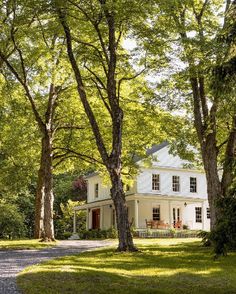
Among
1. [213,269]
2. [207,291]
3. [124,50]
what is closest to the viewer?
[207,291]

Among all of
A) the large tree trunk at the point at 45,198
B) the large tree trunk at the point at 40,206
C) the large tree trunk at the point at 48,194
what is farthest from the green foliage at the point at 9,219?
the large tree trunk at the point at 48,194

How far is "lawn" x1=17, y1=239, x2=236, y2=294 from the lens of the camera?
32.0ft

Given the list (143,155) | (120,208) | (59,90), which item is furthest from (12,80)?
(120,208)

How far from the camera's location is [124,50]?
72.4 feet

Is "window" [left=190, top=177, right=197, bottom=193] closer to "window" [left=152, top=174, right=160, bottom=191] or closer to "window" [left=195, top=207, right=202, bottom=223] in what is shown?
"window" [left=195, top=207, right=202, bottom=223]

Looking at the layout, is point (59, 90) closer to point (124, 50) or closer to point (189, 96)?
point (124, 50)

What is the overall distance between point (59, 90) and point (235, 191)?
20.5m

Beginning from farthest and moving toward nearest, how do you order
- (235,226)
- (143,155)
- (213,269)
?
(143,155), (213,269), (235,226)

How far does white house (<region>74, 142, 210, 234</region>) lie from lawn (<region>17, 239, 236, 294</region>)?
79.2ft

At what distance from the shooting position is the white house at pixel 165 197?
4034cm

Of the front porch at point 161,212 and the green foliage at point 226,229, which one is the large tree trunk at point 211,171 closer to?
the green foliage at point 226,229

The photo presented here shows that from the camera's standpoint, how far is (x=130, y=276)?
38.0 ft

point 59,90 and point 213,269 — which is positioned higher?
point 59,90

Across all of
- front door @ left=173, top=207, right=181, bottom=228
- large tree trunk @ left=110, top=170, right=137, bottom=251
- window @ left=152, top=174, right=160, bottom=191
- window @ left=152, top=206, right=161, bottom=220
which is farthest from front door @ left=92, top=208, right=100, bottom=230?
large tree trunk @ left=110, top=170, right=137, bottom=251
